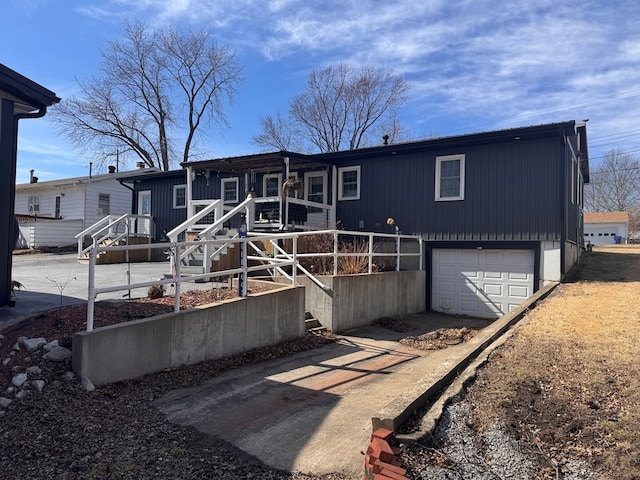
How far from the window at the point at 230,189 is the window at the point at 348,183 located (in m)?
4.45

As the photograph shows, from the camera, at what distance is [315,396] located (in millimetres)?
5516

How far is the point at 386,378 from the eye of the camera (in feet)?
21.1

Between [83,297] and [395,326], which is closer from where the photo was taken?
[83,297]

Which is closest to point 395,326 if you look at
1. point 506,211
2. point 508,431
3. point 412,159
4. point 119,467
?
point 506,211

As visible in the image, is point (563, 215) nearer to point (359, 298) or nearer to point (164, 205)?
point (359, 298)

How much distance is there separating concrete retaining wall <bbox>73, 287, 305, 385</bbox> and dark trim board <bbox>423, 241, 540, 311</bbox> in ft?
20.7

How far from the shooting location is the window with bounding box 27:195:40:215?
89.5ft

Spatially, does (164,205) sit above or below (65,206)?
below

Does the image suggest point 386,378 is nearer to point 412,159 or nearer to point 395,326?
point 395,326

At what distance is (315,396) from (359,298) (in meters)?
5.06

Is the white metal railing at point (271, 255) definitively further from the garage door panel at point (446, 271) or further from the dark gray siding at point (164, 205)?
the dark gray siding at point (164, 205)

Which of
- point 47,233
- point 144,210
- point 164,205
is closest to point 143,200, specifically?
point 144,210

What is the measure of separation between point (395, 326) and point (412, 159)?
19.4 feet

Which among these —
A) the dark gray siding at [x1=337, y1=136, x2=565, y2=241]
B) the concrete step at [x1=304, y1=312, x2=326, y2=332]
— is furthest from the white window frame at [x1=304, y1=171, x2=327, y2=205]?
the concrete step at [x1=304, y1=312, x2=326, y2=332]
